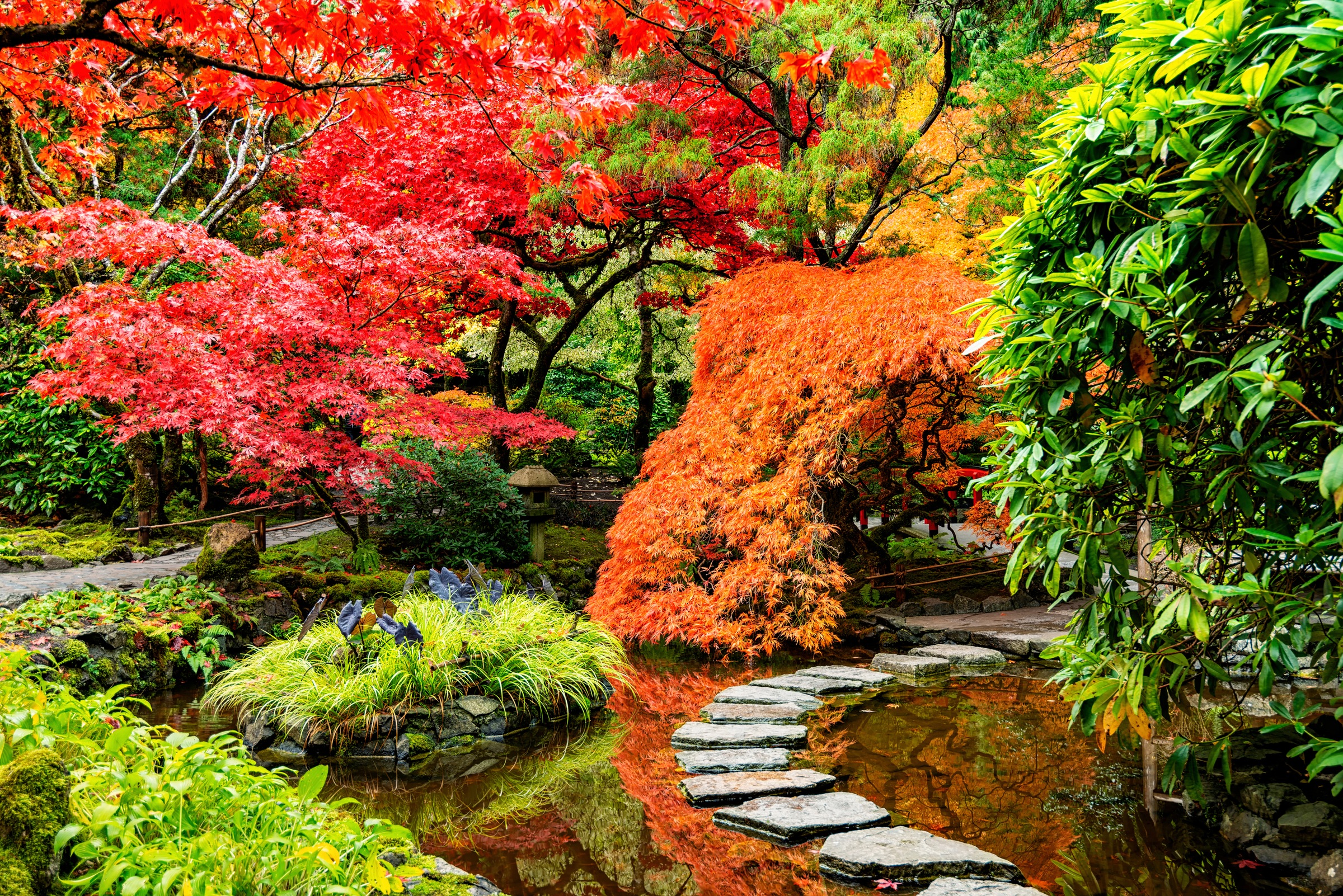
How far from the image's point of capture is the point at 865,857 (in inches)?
116

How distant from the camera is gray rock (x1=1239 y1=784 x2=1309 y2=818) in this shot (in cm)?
302

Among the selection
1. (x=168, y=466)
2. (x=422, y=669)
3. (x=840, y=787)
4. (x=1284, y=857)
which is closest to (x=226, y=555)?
(x=422, y=669)

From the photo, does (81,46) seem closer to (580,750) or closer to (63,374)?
(63,374)

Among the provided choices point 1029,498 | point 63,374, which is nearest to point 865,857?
point 1029,498

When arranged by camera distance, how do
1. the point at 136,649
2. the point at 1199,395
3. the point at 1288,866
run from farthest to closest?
the point at 136,649 → the point at 1288,866 → the point at 1199,395

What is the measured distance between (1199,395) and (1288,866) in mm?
2223

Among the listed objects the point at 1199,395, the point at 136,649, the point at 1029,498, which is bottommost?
the point at 136,649

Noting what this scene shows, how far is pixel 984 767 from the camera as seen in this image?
4.12 meters

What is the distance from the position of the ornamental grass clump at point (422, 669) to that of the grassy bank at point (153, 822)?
2.27 metres

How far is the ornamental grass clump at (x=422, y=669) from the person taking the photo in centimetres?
488

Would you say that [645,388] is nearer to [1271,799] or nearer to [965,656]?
[965,656]

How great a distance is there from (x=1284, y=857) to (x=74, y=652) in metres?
6.96

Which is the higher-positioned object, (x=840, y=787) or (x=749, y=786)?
(x=749, y=786)

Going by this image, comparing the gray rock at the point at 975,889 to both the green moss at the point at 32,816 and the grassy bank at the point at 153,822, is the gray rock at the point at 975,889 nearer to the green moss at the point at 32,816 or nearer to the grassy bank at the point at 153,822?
the grassy bank at the point at 153,822
